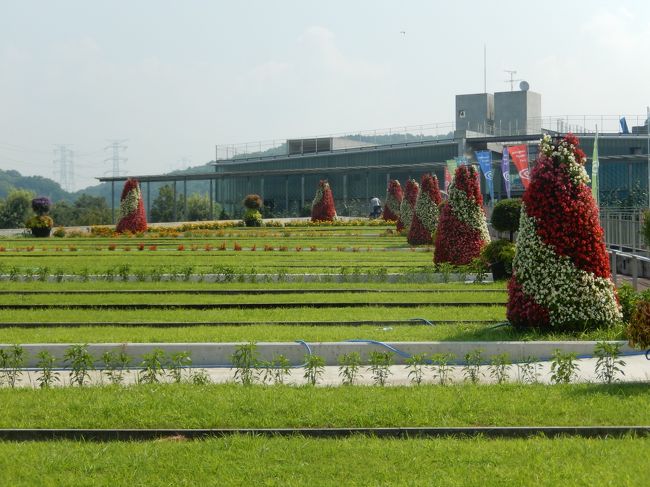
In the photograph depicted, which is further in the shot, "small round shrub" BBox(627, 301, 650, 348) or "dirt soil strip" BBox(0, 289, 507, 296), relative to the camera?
"dirt soil strip" BBox(0, 289, 507, 296)

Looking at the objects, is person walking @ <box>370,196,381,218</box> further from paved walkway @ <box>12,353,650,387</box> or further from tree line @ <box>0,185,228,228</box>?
paved walkway @ <box>12,353,650,387</box>

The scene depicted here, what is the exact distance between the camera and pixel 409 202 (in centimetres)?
4534

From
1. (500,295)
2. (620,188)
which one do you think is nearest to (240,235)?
(500,295)

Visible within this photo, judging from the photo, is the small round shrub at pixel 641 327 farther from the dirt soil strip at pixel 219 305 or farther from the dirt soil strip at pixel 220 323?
the dirt soil strip at pixel 219 305

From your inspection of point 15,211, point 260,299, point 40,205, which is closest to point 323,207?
point 40,205

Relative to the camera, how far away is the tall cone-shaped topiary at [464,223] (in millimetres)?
23562

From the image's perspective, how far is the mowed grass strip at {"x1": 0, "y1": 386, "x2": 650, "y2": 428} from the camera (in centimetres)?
816

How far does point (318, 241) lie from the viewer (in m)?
41.3

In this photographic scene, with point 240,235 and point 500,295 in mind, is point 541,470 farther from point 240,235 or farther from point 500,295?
point 240,235

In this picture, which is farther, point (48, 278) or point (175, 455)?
point (48, 278)

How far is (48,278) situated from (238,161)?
6372cm

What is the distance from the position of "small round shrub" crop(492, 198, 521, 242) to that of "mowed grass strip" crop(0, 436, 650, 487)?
15219 mm

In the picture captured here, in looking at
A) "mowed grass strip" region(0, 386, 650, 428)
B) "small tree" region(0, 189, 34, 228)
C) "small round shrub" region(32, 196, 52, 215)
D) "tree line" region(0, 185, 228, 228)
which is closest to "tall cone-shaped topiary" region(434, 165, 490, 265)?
"mowed grass strip" region(0, 386, 650, 428)

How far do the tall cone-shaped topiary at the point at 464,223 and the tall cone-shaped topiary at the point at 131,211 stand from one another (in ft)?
87.0
